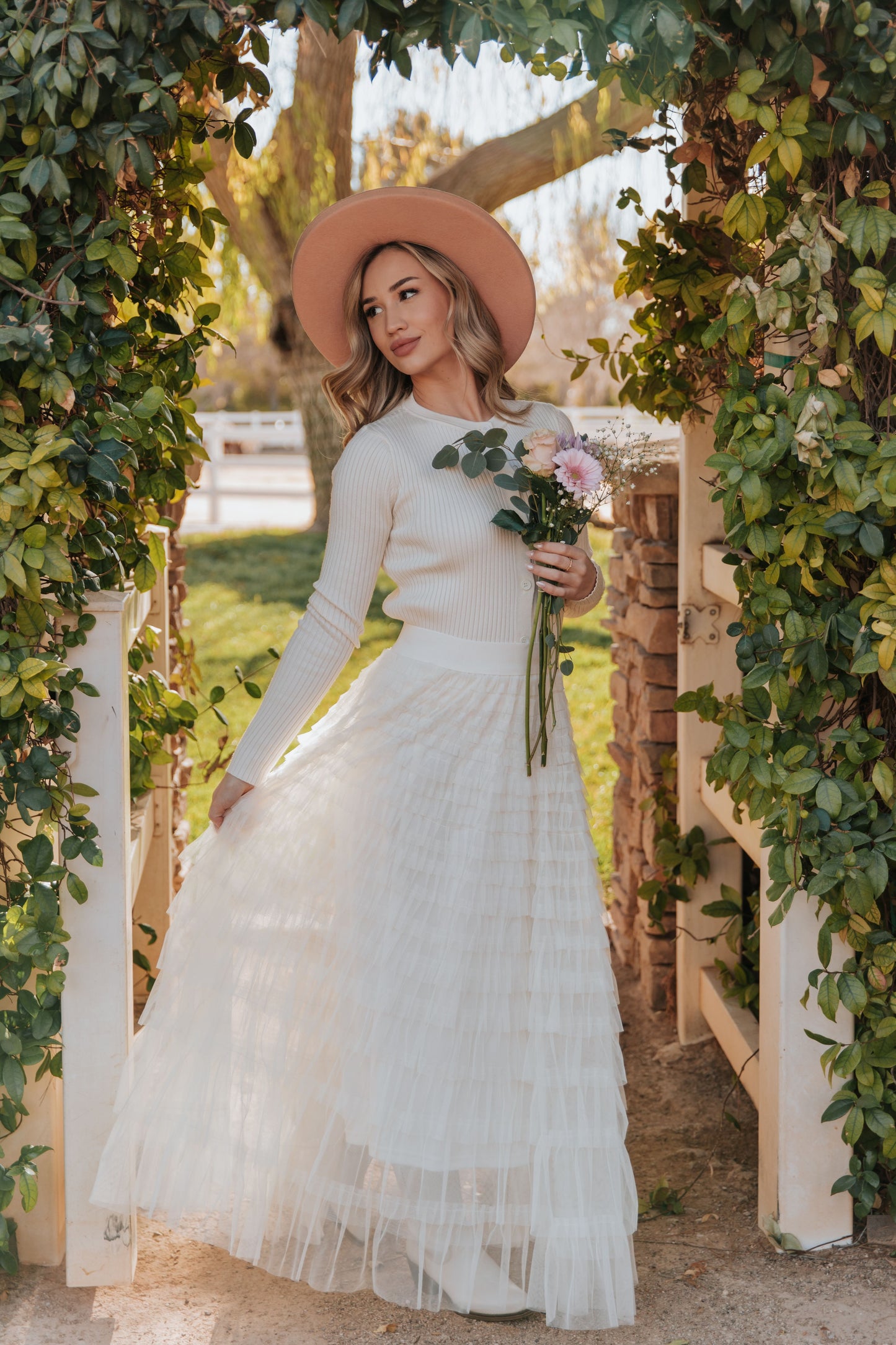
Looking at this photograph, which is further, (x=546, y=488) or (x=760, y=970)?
(x=760, y=970)

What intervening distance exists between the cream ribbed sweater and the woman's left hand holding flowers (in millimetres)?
69

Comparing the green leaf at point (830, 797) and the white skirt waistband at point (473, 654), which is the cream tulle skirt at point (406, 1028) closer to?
the white skirt waistband at point (473, 654)

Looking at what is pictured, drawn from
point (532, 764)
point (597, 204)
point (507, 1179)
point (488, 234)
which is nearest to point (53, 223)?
point (488, 234)

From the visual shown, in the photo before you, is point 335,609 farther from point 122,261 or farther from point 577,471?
point 122,261

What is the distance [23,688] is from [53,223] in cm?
71

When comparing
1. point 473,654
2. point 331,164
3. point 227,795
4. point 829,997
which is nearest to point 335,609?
point 473,654

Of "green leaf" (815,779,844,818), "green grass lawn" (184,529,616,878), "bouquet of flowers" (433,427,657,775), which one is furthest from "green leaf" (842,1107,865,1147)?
"green grass lawn" (184,529,616,878)

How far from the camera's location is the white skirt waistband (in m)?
2.19

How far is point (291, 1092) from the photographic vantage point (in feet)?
6.87

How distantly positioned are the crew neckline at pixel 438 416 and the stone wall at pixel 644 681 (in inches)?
45.5

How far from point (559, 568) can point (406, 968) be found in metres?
0.73

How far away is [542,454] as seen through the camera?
81.2 inches

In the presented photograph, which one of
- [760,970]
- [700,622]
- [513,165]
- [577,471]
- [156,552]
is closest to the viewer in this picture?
[577,471]

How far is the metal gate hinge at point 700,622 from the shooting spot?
318 centimetres
